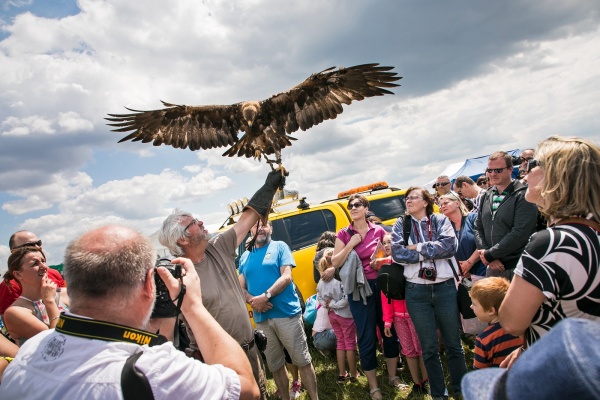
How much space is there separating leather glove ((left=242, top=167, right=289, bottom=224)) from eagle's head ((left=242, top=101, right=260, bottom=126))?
1.47 meters

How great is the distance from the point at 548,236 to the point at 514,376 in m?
1.12

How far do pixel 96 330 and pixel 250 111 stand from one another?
340 centimetres

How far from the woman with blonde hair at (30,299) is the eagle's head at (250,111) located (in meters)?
2.33

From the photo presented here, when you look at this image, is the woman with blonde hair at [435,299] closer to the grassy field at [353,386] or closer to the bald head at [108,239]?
the grassy field at [353,386]

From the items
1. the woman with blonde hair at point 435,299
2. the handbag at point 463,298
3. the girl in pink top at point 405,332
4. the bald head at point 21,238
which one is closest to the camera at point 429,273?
the woman with blonde hair at point 435,299

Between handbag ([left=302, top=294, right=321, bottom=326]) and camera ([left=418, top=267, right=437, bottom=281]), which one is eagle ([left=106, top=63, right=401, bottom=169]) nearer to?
camera ([left=418, top=267, right=437, bottom=281])

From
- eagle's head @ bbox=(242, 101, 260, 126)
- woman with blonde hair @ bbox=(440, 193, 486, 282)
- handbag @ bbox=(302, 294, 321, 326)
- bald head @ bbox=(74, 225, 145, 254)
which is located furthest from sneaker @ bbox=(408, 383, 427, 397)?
bald head @ bbox=(74, 225, 145, 254)

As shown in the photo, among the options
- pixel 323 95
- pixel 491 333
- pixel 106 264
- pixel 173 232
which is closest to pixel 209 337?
pixel 106 264

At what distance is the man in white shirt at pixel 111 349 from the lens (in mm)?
1174

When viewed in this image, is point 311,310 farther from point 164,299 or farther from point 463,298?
point 164,299

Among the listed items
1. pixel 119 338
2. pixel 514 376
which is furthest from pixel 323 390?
pixel 514 376

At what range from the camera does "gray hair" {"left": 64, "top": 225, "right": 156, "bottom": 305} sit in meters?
1.34

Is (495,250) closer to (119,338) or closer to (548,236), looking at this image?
(548,236)

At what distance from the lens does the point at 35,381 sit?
46.9 inches
